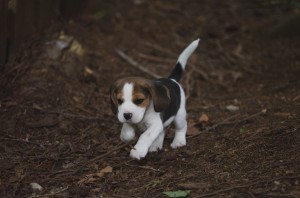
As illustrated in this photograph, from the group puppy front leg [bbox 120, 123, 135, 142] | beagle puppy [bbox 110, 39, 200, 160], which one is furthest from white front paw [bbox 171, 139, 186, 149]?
puppy front leg [bbox 120, 123, 135, 142]

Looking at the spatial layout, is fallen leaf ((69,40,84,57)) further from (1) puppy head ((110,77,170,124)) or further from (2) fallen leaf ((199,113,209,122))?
(1) puppy head ((110,77,170,124))

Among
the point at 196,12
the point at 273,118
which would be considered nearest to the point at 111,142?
the point at 273,118

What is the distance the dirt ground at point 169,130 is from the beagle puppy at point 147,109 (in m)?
0.19

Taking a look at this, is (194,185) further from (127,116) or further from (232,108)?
(232,108)

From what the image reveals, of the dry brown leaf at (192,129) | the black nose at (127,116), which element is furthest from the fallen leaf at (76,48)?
the black nose at (127,116)

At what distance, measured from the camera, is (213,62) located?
29.5 ft

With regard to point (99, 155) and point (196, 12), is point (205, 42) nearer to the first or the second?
point (196, 12)

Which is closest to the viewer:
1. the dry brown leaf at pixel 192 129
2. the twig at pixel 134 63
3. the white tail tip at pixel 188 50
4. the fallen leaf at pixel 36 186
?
the fallen leaf at pixel 36 186

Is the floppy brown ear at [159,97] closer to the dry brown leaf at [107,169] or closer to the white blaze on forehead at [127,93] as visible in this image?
the white blaze on forehead at [127,93]

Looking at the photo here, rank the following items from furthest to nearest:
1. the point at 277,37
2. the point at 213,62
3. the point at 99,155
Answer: the point at 277,37 < the point at 213,62 < the point at 99,155

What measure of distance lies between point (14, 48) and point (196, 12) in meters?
4.84

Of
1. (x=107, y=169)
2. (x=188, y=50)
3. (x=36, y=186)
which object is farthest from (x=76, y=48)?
(x=36, y=186)

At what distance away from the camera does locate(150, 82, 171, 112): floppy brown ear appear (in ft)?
16.8

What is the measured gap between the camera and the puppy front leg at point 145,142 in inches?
203
